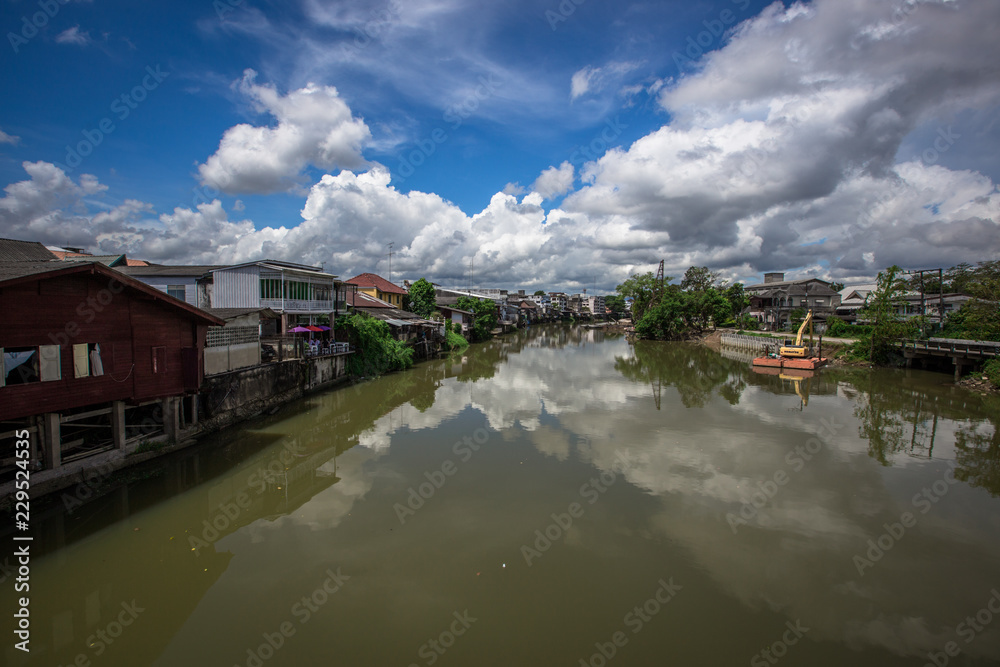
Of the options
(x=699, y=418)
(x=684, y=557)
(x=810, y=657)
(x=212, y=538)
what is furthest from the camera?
(x=699, y=418)

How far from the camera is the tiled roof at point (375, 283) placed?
41.2 m

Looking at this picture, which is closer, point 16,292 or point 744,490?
point 16,292

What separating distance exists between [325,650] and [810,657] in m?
6.18

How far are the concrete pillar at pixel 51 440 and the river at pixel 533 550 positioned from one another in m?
0.77

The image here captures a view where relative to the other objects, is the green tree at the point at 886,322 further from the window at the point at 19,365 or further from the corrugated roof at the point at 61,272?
the window at the point at 19,365

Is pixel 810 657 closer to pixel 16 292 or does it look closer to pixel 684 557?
pixel 684 557

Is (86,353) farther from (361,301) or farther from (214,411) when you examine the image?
(361,301)

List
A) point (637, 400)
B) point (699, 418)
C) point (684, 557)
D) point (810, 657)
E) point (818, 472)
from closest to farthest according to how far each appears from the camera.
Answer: point (810, 657), point (684, 557), point (818, 472), point (699, 418), point (637, 400)

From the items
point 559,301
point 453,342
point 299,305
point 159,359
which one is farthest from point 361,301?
point 559,301

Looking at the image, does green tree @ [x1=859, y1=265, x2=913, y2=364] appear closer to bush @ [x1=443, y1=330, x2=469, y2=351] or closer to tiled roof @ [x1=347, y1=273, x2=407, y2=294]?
bush @ [x1=443, y1=330, x2=469, y2=351]

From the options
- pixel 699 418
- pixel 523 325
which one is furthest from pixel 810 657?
pixel 523 325

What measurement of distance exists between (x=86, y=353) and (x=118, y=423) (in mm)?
2000

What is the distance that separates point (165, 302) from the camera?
11703 mm

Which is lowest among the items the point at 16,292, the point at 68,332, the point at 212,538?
the point at 212,538
